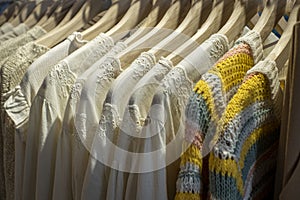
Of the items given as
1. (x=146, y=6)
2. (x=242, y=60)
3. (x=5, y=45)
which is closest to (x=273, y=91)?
(x=242, y=60)

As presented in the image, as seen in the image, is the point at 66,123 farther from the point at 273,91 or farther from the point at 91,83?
the point at 273,91

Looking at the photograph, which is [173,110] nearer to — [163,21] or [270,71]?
[270,71]

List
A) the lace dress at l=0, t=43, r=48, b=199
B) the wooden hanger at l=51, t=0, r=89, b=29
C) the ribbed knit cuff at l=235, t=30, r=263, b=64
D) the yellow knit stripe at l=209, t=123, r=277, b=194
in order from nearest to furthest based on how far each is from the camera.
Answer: the yellow knit stripe at l=209, t=123, r=277, b=194
the ribbed knit cuff at l=235, t=30, r=263, b=64
the lace dress at l=0, t=43, r=48, b=199
the wooden hanger at l=51, t=0, r=89, b=29

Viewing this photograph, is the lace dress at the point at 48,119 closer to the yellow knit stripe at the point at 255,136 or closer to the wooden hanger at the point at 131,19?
the wooden hanger at the point at 131,19

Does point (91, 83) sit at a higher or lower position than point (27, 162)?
higher

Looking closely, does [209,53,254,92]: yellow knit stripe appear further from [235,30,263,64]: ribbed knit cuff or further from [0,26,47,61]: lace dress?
[0,26,47,61]: lace dress

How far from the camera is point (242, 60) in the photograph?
2.03 feet

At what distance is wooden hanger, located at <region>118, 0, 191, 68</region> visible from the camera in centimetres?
73

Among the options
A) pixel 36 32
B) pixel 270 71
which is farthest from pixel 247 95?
pixel 36 32

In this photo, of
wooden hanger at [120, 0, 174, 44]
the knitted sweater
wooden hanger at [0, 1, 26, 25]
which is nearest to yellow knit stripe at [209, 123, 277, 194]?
the knitted sweater

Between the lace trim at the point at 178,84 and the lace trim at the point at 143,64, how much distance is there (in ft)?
0.21

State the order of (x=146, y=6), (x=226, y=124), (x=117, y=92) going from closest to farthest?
(x=226, y=124), (x=117, y=92), (x=146, y=6)

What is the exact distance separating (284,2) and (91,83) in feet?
1.06

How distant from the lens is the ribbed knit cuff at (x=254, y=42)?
0.64 meters
